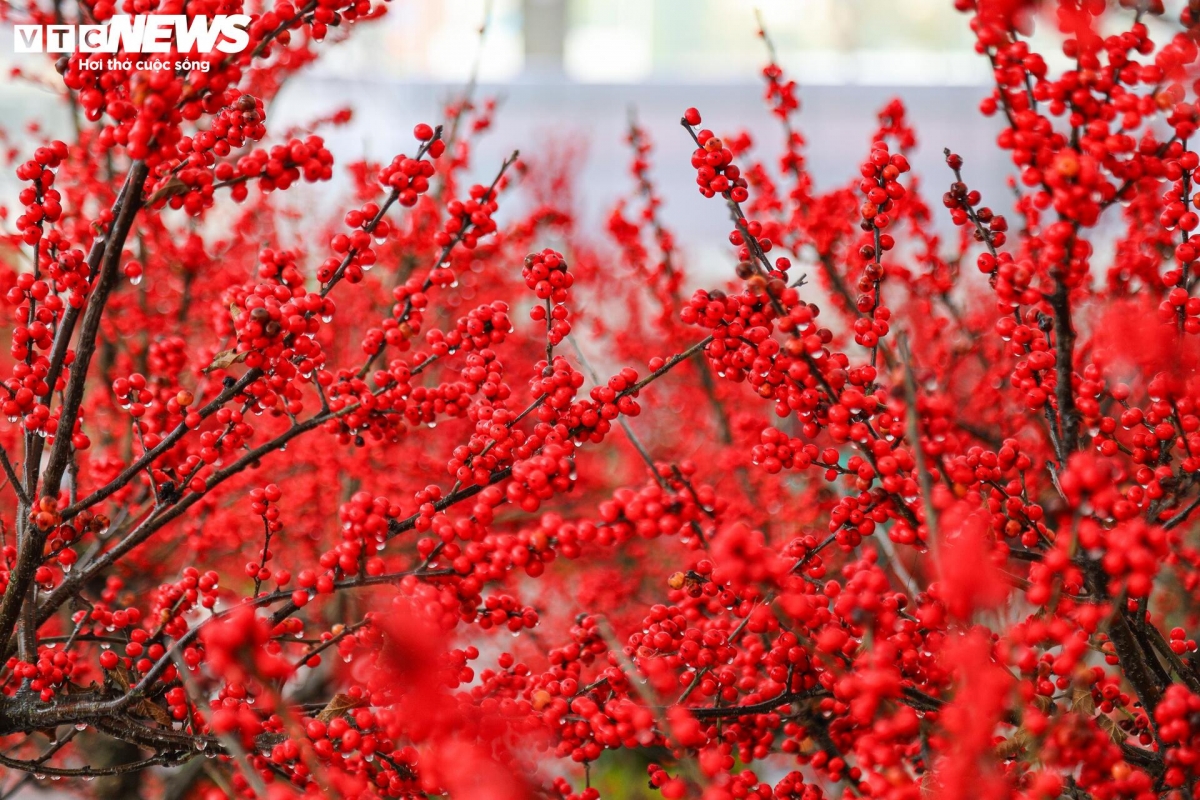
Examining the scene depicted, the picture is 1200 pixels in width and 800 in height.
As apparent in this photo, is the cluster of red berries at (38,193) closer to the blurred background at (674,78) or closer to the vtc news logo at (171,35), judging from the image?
the vtc news logo at (171,35)

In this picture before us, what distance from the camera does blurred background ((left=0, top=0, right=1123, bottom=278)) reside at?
18.6 ft

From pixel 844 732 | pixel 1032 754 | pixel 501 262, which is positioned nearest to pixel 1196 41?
pixel 1032 754

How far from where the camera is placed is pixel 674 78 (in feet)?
18.8

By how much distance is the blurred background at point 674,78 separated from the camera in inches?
224

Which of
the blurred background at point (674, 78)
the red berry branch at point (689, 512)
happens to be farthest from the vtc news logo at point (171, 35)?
the blurred background at point (674, 78)

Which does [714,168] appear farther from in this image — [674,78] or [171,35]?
[674,78]

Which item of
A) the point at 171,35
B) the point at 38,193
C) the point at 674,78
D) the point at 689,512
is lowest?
the point at 689,512

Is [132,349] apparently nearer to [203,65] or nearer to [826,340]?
[203,65]

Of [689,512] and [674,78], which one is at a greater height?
[674,78]

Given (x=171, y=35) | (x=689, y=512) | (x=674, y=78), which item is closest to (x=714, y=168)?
(x=689, y=512)

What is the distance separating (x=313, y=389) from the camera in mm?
2328

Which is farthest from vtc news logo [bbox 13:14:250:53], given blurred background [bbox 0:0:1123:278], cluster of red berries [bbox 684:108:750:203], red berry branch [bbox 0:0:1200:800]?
blurred background [bbox 0:0:1123:278]

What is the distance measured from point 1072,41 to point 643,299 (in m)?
3.14

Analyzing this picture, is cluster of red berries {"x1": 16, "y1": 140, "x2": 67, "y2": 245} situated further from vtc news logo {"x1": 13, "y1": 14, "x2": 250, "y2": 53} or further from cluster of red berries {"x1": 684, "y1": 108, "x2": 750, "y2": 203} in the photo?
cluster of red berries {"x1": 684, "y1": 108, "x2": 750, "y2": 203}
